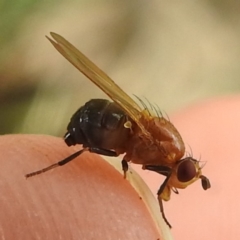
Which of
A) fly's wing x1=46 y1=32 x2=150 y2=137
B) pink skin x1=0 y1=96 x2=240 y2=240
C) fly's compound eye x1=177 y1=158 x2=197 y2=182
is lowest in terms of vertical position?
pink skin x1=0 y1=96 x2=240 y2=240

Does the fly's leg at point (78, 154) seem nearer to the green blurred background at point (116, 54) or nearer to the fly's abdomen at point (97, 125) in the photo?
the fly's abdomen at point (97, 125)

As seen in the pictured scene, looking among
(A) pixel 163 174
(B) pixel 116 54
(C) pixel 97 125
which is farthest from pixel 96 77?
(B) pixel 116 54

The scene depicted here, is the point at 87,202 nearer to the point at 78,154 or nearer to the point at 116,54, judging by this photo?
the point at 78,154

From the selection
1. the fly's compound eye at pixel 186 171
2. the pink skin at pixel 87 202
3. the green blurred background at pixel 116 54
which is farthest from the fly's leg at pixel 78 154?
the green blurred background at pixel 116 54

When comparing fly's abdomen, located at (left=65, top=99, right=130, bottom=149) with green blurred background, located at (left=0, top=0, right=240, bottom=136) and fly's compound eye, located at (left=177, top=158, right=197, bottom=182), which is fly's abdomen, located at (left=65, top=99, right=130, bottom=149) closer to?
fly's compound eye, located at (left=177, top=158, right=197, bottom=182)

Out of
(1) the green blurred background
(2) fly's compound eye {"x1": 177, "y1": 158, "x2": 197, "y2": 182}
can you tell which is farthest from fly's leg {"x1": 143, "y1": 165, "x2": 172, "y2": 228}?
→ (1) the green blurred background

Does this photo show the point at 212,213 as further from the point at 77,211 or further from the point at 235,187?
the point at 77,211

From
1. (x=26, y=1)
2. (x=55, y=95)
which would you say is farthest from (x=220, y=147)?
(x=26, y=1)
